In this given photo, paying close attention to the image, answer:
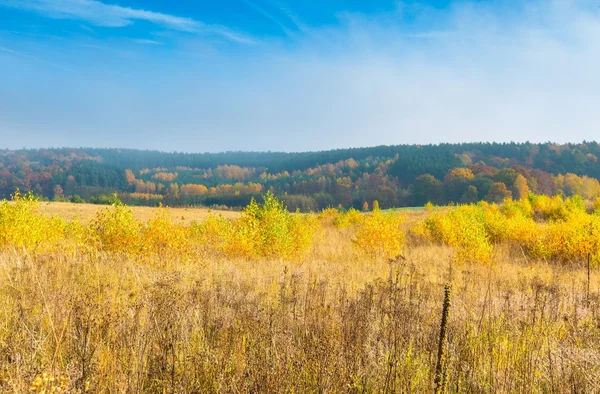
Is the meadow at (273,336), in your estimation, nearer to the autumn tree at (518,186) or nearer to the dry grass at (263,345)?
the dry grass at (263,345)

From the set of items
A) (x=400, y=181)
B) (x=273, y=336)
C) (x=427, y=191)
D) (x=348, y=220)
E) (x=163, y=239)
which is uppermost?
(x=273, y=336)

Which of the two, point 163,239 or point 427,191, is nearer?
point 163,239

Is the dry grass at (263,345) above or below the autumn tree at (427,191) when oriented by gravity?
above

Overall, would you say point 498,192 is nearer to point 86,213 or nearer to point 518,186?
point 518,186

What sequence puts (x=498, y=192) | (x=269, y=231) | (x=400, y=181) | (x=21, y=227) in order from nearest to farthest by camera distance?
(x=21, y=227) → (x=269, y=231) → (x=498, y=192) → (x=400, y=181)

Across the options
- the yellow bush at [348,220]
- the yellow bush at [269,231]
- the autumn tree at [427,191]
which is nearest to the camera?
the yellow bush at [269,231]

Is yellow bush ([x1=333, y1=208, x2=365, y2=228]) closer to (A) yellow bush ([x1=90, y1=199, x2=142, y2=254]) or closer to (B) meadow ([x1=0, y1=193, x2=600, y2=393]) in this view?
(B) meadow ([x1=0, y1=193, x2=600, y2=393])

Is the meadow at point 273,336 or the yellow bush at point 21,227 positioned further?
the yellow bush at point 21,227

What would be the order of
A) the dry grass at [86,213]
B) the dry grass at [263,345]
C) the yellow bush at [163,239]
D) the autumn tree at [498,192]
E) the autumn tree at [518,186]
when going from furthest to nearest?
the autumn tree at [518,186] → the autumn tree at [498,192] → the dry grass at [86,213] → the yellow bush at [163,239] → the dry grass at [263,345]

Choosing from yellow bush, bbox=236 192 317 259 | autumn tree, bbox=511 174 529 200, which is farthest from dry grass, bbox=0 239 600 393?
autumn tree, bbox=511 174 529 200

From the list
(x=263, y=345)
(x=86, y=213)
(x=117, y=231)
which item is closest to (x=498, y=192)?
(x=86, y=213)

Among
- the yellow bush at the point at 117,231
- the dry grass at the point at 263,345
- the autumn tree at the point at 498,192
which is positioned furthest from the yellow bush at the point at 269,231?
the autumn tree at the point at 498,192

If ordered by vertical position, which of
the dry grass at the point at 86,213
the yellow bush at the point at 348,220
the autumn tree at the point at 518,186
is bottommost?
the dry grass at the point at 86,213

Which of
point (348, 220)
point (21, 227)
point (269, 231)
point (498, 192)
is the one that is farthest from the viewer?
point (498, 192)
